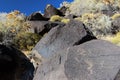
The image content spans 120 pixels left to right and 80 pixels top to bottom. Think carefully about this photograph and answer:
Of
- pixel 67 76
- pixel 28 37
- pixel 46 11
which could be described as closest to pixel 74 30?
pixel 67 76

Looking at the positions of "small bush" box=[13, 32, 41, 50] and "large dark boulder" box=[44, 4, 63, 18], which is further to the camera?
"large dark boulder" box=[44, 4, 63, 18]

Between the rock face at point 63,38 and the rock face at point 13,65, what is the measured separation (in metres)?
11.6

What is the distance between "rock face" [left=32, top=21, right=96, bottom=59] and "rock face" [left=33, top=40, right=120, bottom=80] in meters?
4.02

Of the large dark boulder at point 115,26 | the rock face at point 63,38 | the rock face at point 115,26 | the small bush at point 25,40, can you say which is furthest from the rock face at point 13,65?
the rock face at point 115,26

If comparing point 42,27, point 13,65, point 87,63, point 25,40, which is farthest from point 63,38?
point 13,65

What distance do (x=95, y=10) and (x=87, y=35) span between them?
100ft

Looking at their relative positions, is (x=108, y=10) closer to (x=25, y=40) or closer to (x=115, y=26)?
(x=115, y=26)

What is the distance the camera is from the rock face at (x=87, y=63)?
981 cm

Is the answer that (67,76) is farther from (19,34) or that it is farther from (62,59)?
(19,34)

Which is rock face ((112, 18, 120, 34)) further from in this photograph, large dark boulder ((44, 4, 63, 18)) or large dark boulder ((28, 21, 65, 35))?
large dark boulder ((44, 4, 63, 18))

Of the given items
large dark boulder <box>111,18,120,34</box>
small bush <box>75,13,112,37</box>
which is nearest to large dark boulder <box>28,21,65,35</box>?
small bush <box>75,13,112,37</box>

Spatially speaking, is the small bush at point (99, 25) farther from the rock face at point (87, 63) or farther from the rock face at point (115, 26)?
the rock face at point (87, 63)

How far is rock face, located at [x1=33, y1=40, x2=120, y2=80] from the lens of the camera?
981cm

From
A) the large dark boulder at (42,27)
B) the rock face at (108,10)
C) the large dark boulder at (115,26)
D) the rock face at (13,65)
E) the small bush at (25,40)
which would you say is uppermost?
the rock face at (13,65)
